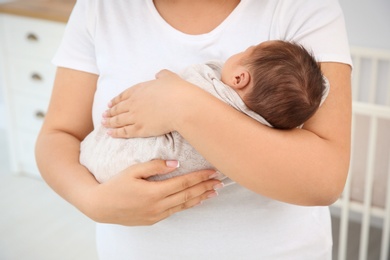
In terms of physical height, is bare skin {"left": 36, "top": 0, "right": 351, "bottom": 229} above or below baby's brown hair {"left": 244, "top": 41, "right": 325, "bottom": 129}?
below

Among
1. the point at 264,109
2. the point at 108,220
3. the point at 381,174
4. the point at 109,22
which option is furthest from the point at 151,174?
the point at 381,174

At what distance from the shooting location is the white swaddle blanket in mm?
1040

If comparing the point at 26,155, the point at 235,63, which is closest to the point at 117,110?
the point at 235,63

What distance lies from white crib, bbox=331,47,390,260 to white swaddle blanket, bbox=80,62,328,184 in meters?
1.42

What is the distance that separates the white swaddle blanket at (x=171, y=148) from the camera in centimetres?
104

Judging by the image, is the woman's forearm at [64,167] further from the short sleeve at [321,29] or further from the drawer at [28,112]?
the drawer at [28,112]

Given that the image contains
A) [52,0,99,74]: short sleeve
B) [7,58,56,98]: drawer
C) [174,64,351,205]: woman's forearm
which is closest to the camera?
[174,64,351,205]: woman's forearm

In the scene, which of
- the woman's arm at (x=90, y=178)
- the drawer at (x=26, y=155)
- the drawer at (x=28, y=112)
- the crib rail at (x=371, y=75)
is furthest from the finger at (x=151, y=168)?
the drawer at (x=26, y=155)

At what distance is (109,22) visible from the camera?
117 centimetres

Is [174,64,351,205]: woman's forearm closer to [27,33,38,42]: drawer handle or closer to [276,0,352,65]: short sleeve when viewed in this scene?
[276,0,352,65]: short sleeve

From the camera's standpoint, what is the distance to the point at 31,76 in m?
3.36

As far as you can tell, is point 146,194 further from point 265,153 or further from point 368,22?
point 368,22

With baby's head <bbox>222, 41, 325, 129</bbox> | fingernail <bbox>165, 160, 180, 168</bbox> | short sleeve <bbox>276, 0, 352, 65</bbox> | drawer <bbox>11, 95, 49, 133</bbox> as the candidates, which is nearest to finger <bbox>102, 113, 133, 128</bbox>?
fingernail <bbox>165, 160, 180, 168</bbox>

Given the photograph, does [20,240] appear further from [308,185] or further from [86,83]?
[308,185]
